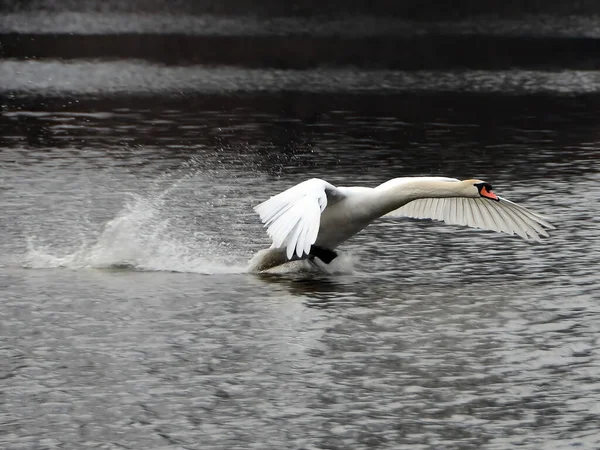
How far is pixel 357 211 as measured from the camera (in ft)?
44.9

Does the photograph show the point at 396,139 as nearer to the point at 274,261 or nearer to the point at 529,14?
the point at 274,261

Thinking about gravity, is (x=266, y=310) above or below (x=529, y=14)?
below

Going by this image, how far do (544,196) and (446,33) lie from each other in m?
46.6

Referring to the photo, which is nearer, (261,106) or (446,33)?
(261,106)

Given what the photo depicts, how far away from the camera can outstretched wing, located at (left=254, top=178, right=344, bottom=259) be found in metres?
12.2

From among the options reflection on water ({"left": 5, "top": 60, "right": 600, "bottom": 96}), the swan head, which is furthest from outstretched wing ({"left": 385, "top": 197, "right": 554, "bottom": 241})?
reflection on water ({"left": 5, "top": 60, "right": 600, "bottom": 96})

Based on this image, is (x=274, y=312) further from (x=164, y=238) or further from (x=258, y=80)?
(x=258, y=80)

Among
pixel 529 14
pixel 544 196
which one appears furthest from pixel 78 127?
pixel 529 14

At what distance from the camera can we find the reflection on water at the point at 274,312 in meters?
9.36

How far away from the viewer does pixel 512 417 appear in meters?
9.43

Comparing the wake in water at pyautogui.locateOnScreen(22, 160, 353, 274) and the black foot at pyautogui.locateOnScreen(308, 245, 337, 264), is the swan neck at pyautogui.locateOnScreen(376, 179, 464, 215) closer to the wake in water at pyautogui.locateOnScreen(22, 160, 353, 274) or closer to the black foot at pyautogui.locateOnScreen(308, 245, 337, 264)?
the black foot at pyautogui.locateOnScreen(308, 245, 337, 264)

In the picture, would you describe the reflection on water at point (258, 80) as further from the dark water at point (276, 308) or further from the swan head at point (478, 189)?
the swan head at point (478, 189)

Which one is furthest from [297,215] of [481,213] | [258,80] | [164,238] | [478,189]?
[258,80]

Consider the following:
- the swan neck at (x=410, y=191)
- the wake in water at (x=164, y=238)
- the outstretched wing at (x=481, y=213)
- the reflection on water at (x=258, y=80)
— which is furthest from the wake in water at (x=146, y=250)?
the reflection on water at (x=258, y=80)
